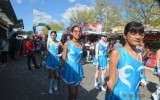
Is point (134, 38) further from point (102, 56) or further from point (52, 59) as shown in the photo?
point (102, 56)

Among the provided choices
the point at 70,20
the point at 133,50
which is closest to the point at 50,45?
the point at 133,50

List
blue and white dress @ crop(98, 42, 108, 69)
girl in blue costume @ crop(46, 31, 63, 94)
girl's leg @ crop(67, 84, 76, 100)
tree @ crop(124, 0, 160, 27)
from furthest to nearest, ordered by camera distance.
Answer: tree @ crop(124, 0, 160, 27) < blue and white dress @ crop(98, 42, 108, 69) < girl in blue costume @ crop(46, 31, 63, 94) < girl's leg @ crop(67, 84, 76, 100)

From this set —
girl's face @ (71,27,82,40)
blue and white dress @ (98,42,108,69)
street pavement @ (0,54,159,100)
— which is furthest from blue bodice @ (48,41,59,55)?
girl's face @ (71,27,82,40)

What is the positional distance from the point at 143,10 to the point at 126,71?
33258 millimetres

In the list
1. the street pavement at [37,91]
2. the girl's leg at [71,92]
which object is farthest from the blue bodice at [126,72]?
the street pavement at [37,91]

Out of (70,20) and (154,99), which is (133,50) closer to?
(154,99)

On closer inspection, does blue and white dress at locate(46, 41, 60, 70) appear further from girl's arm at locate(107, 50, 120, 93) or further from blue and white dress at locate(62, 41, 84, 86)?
girl's arm at locate(107, 50, 120, 93)

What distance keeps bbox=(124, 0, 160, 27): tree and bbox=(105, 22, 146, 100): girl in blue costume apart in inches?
1214

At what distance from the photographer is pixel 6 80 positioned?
441 inches

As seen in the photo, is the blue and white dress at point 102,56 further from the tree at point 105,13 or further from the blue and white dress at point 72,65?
the tree at point 105,13

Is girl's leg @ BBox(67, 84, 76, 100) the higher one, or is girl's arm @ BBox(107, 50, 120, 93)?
girl's arm @ BBox(107, 50, 120, 93)

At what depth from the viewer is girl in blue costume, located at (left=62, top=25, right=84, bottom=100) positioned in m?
5.77

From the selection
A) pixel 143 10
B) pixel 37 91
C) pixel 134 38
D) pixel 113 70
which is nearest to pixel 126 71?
pixel 113 70

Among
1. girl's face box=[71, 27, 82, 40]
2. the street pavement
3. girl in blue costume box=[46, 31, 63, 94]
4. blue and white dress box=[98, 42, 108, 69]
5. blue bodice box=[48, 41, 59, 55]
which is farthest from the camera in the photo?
blue and white dress box=[98, 42, 108, 69]
